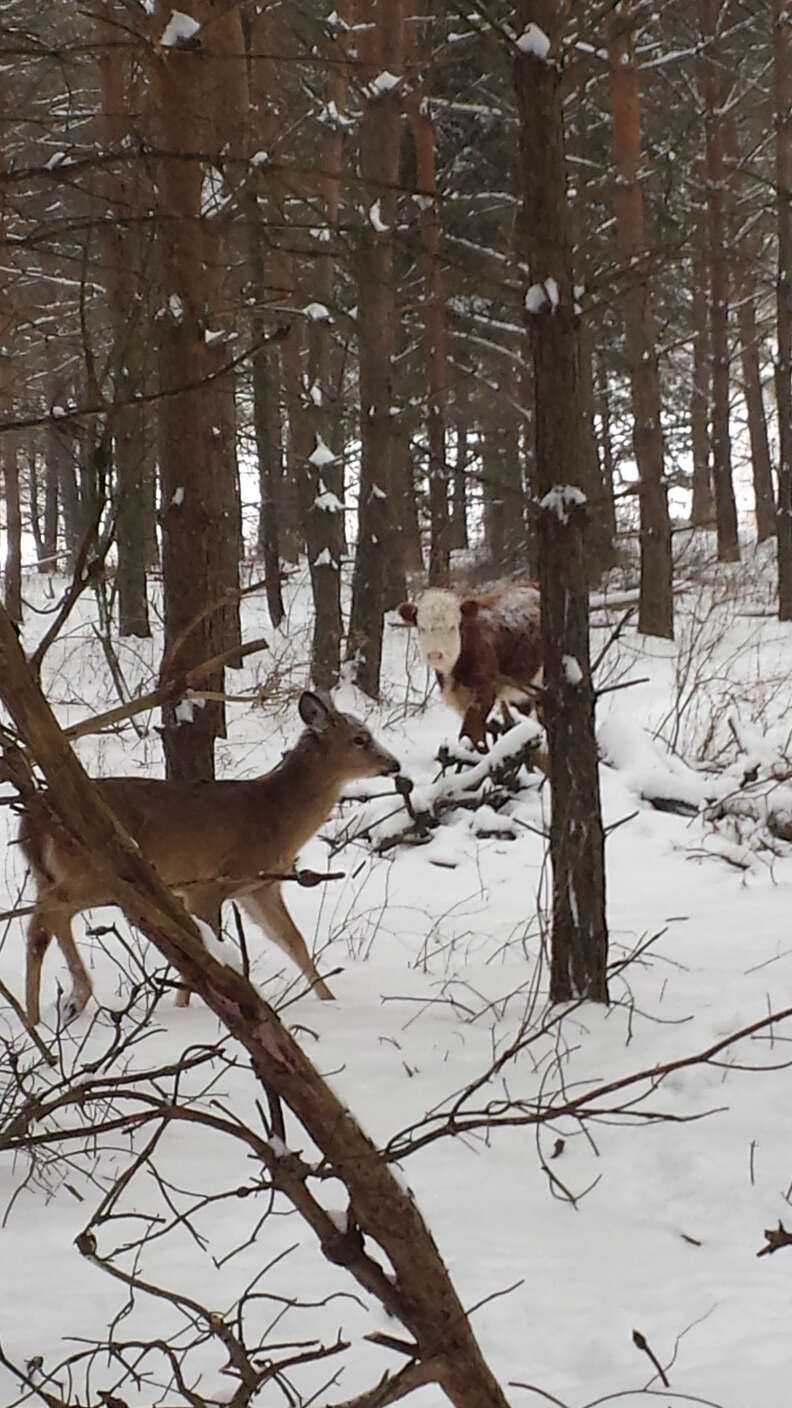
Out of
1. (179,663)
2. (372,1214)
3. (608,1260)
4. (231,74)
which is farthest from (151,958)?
(231,74)

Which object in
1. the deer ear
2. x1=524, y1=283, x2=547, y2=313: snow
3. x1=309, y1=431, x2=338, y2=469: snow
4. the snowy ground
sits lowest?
the snowy ground

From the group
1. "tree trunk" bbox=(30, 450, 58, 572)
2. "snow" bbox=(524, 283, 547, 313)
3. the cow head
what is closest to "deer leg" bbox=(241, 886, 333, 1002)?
"snow" bbox=(524, 283, 547, 313)

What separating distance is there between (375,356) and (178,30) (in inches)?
275

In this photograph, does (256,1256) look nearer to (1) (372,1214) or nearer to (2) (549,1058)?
(2) (549,1058)

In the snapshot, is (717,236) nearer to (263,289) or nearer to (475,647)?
(475,647)

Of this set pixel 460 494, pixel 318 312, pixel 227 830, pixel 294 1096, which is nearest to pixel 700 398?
pixel 460 494

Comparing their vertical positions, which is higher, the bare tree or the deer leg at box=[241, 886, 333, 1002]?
the bare tree

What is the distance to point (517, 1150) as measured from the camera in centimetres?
375

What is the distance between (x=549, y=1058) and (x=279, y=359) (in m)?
15.5

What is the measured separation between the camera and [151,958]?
18.3ft

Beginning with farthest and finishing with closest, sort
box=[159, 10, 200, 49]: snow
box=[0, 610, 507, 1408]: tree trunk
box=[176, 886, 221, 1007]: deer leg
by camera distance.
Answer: box=[159, 10, 200, 49]: snow
box=[176, 886, 221, 1007]: deer leg
box=[0, 610, 507, 1408]: tree trunk

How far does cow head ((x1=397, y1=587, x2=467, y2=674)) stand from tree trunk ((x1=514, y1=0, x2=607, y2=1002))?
4979 millimetres

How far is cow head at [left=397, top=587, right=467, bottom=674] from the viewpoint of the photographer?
9.85m

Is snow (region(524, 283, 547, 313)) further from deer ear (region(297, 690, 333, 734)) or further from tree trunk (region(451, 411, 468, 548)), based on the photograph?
tree trunk (region(451, 411, 468, 548))
